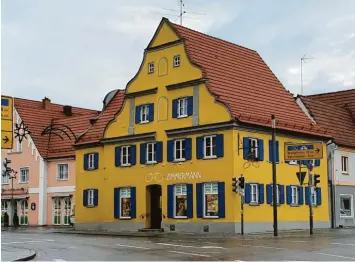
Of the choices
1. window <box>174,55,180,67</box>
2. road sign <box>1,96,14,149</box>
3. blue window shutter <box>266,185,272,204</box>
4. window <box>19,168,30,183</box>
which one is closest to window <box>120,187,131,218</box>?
window <box>174,55,180,67</box>

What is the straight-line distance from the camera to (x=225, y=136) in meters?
40.1

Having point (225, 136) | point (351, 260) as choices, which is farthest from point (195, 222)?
point (351, 260)

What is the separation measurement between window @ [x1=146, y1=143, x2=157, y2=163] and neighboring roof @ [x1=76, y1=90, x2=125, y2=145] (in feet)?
17.6

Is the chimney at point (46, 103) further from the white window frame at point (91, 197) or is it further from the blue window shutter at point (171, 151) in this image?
the blue window shutter at point (171, 151)

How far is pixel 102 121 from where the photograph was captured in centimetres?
5188

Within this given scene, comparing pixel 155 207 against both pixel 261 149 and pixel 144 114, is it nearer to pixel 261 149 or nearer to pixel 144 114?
pixel 144 114

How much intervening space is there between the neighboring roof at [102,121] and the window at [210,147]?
1007 centimetres

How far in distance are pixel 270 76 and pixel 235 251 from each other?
2727 cm

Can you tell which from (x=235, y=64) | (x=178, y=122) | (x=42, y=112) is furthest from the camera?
(x=42, y=112)

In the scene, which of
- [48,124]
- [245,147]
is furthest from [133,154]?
[48,124]

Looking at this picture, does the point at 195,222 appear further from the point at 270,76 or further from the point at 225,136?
the point at 270,76

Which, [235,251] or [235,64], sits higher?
[235,64]

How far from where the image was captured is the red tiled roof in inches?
1661

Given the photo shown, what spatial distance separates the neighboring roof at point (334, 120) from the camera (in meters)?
50.4
